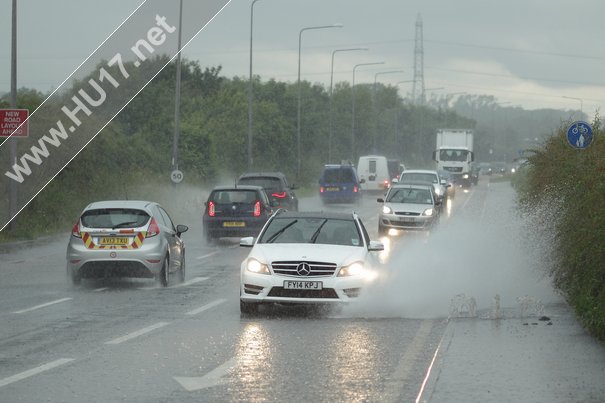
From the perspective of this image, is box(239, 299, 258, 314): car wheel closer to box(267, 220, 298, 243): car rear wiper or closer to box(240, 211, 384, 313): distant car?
box(240, 211, 384, 313): distant car

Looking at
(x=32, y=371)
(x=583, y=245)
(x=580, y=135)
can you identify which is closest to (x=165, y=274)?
(x=583, y=245)

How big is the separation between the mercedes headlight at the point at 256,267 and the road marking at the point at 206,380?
189 inches

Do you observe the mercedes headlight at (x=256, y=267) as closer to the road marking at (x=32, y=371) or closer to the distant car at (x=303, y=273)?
the distant car at (x=303, y=273)

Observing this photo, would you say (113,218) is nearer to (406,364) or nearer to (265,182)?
(406,364)

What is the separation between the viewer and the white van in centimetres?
7381

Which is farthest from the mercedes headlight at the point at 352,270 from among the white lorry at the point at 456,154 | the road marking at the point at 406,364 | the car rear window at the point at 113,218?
the white lorry at the point at 456,154

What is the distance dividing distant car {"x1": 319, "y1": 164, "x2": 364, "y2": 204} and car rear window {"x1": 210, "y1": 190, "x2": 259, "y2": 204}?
27.0 meters

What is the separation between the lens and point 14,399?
9539 millimetres

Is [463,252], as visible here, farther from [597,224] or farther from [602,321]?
[602,321]

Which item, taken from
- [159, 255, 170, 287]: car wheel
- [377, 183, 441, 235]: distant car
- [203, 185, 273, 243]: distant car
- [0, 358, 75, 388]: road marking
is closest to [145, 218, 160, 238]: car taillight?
[159, 255, 170, 287]: car wheel

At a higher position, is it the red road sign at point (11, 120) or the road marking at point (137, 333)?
the red road sign at point (11, 120)

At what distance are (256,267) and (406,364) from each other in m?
4.86

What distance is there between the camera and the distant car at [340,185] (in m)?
59.6

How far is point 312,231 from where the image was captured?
17.6m
